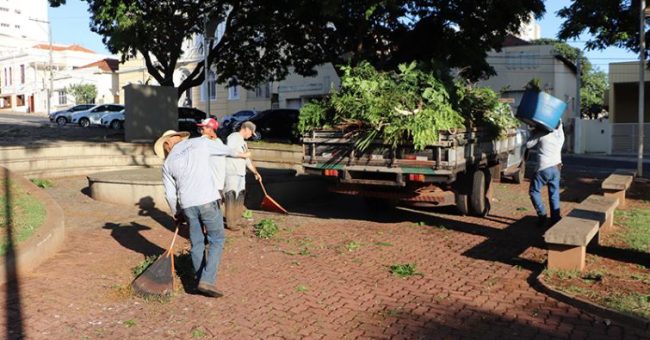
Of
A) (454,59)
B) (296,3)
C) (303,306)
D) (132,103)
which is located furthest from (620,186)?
(132,103)

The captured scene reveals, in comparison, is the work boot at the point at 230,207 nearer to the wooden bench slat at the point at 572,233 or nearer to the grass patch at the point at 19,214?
the grass patch at the point at 19,214

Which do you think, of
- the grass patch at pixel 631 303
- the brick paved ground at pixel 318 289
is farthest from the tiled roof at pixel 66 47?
the grass patch at pixel 631 303

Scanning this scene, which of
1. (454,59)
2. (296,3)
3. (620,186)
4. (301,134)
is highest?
(296,3)

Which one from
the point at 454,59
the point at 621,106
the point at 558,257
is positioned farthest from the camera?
the point at 621,106

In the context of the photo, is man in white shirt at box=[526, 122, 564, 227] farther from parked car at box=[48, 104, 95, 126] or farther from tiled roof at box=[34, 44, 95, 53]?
tiled roof at box=[34, 44, 95, 53]

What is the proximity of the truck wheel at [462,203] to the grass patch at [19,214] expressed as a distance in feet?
19.8

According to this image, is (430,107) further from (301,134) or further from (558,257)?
(558,257)

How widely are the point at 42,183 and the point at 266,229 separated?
540 centimetres

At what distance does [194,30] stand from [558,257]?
17.7 m

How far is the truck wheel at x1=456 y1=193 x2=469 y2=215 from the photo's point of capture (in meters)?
9.52

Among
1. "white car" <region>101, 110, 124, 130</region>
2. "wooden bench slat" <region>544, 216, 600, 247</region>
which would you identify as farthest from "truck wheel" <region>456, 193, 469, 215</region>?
"white car" <region>101, 110, 124, 130</region>

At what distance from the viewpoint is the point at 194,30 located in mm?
21297

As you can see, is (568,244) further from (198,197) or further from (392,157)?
(198,197)

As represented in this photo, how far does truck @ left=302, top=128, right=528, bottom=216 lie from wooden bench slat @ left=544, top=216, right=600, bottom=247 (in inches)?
86.3
